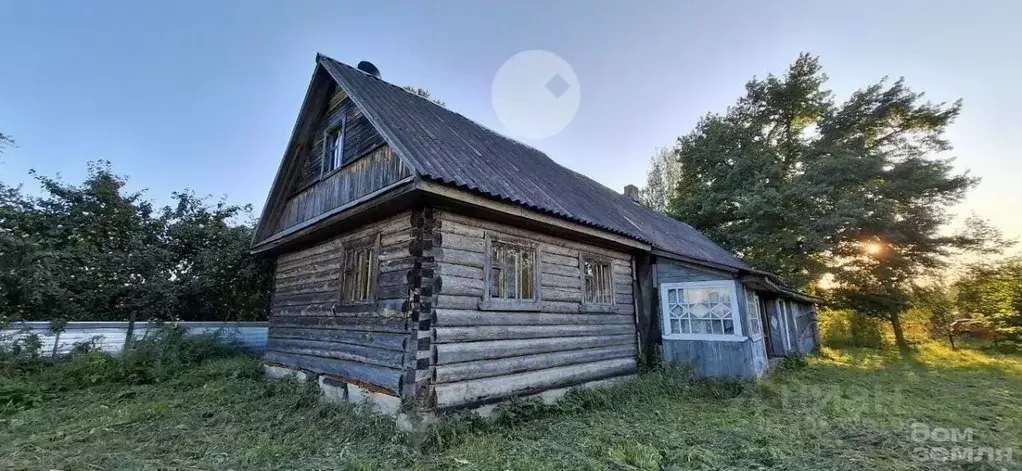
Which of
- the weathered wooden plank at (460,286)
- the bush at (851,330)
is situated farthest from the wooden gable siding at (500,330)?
the bush at (851,330)

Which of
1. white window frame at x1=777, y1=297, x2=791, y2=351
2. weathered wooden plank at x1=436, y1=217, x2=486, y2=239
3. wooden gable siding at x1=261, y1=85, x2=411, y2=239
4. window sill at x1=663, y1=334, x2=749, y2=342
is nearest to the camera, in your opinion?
weathered wooden plank at x1=436, y1=217, x2=486, y2=239

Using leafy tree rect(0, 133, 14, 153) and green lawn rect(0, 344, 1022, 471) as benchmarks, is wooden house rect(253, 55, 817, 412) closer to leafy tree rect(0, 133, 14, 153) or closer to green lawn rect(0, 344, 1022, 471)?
green lawn rect(0, 344, 1022, 471)

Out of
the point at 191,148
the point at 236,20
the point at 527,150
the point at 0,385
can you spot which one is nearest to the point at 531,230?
the point at 527,150

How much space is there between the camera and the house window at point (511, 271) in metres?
6.54

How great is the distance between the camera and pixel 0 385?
288 inches

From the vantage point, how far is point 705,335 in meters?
9.12

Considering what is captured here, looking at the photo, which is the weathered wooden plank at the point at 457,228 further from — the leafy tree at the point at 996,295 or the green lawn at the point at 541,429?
the leafy tree at the point at 996,295

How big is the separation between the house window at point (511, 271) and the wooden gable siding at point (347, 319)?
142cm

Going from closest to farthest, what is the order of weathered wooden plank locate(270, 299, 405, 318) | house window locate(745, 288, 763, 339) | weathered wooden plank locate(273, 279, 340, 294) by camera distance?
weathered wooden plank locate(270, 299, 405, 318)
weathered wooden plank locate(273, 279, 340, 294)
house window locate(745, 288, 763, 339)

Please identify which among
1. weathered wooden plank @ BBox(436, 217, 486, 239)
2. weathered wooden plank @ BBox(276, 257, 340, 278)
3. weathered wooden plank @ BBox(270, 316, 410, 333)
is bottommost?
weathered wooden plank @ BBox(270, 316, 410, 333)

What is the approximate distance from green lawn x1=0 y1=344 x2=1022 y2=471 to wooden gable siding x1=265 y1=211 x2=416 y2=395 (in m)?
0.60

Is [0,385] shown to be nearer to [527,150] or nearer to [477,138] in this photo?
[477,138]

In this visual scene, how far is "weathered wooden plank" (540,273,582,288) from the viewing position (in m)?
7.28

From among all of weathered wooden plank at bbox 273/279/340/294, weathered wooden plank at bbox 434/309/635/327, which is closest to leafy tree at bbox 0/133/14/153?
weathered wooden plank at bbox 273/279/340/294
